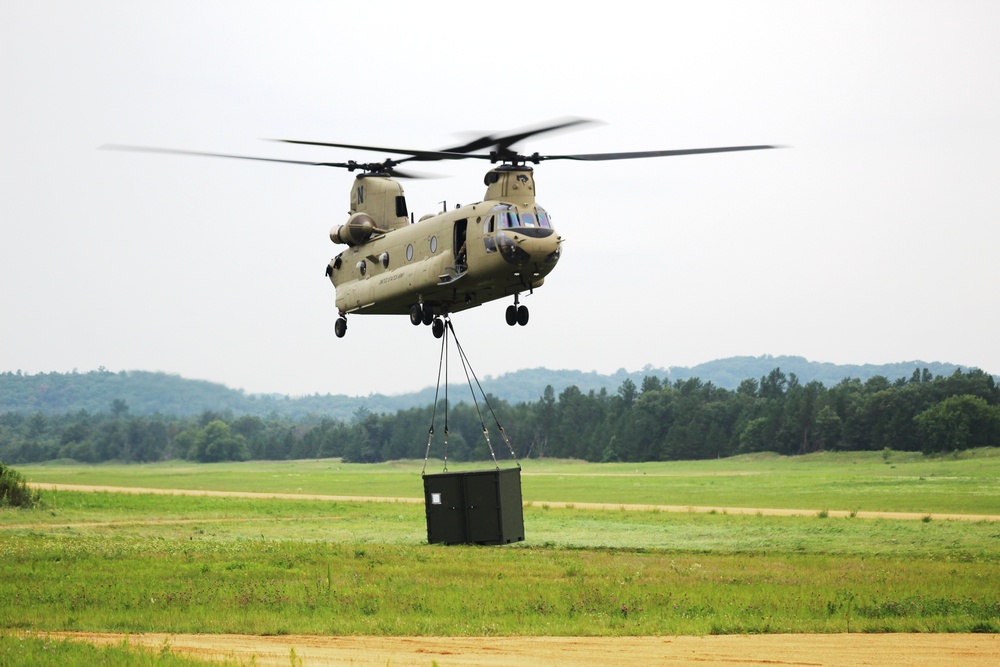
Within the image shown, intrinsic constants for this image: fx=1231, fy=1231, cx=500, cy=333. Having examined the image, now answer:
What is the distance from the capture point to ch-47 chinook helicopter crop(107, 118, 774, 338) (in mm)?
26094

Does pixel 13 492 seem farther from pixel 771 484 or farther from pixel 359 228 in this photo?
pixel 771 484

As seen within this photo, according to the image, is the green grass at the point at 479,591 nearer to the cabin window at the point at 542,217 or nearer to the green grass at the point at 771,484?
the cabin window at the point at 542,217

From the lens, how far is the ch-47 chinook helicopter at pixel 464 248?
26094 millimetres

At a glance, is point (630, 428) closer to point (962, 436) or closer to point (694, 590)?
point (962, 436)

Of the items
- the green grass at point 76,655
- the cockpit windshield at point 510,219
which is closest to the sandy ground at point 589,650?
the green grass at point 76,655

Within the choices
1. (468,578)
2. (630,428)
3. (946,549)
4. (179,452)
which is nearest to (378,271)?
(468,578)

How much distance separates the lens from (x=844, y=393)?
123750mm

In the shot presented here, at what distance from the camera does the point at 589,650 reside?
19.1 m

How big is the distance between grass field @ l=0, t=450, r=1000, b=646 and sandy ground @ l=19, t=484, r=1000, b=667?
820 millimetres

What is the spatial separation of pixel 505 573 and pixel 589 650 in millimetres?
9621

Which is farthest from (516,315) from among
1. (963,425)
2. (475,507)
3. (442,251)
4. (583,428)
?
(583,428)

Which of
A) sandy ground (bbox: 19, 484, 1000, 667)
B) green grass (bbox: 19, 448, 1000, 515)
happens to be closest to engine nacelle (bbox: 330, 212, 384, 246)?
sandy ground (bbox: 19, 484, 1000, 667)

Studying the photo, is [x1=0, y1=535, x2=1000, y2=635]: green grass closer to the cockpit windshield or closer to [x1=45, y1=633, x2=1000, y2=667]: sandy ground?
[x1=45, y1=633, x2=1000, y2=667]: sandy ground

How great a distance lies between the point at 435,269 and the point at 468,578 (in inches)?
275
